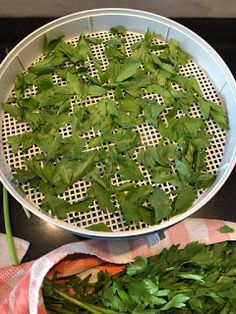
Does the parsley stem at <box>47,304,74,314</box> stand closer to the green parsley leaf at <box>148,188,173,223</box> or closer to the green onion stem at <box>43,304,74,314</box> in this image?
the green onion stem at <box>43,304,74,314</box>

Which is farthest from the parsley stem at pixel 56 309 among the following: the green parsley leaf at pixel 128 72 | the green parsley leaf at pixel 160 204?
the green parsley leaf at pixel 128 72

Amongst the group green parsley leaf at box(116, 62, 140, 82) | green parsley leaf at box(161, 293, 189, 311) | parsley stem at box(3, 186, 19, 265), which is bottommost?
green parsley leaf at box(161, 293, 189, 311)

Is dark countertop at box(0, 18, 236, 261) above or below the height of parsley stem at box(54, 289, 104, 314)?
above

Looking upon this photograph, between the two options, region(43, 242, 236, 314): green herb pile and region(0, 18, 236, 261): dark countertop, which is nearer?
region(43, 242, 236, 314): green herb pile

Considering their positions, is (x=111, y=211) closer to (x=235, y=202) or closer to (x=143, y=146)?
(x=143, y=146)

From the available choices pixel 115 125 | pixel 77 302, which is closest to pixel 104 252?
pixel 77 302

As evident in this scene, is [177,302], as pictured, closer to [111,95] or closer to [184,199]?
[184,199]

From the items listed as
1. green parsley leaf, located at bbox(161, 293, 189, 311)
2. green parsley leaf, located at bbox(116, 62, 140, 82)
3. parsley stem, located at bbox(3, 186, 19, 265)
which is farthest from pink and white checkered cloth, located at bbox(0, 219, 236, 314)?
green parsley leaf, located at bbox(116, 62, 140, 82)
